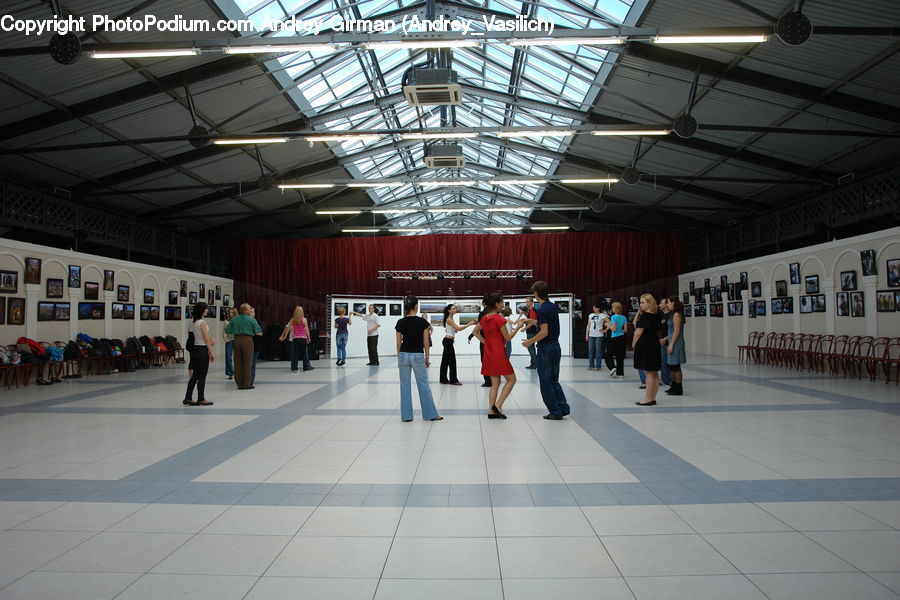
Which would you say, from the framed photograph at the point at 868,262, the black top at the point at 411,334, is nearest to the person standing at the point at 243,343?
the black top at the point at 411,334

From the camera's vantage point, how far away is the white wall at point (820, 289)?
1044 centimetres

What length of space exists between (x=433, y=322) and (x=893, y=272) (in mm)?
10782

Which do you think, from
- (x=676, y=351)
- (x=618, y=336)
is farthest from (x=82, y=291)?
(x=676, y=351)

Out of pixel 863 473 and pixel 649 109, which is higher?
pixel 649 109

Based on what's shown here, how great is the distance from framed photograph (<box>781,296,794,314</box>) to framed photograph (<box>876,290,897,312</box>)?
9.83 feet

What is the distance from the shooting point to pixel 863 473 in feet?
13.0

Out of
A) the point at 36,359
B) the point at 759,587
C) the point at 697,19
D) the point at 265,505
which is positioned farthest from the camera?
the point at 36,359

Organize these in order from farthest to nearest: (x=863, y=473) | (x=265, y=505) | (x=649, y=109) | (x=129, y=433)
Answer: (x=649, y=109)
(x=129, y=433)
(x=863, y=473)
(x=265, y=505)

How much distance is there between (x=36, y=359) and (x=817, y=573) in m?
11.3

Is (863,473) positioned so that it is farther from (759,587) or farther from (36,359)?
(36,359)

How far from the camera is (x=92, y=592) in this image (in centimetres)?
231

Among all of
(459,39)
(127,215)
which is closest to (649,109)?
(459,39)

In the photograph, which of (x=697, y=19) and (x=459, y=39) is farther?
(x=697, y=19)

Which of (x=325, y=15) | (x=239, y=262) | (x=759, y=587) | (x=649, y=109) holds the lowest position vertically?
(x=759, y=587)
